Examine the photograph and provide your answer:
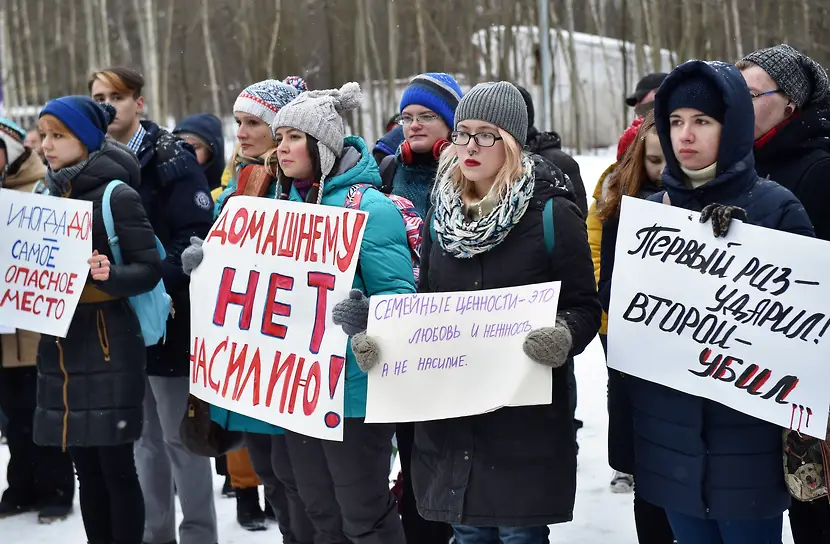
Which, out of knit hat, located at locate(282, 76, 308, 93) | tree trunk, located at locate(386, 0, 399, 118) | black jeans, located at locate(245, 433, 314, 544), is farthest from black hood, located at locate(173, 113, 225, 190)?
tree trunk, located at locate(386, 0, 399, 118)

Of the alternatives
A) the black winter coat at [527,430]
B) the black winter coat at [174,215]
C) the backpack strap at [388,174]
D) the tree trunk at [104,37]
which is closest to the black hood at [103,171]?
the black winter coat at [174,215]

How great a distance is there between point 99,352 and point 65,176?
73 cm

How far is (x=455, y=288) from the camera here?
3000 millimetres

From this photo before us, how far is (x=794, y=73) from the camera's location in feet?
10.9

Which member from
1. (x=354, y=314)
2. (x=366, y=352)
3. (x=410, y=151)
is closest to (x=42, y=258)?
(x=410, y=151)

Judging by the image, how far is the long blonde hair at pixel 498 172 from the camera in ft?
9.61

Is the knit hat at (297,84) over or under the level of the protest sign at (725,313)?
over

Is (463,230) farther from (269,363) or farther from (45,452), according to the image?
(45,452)

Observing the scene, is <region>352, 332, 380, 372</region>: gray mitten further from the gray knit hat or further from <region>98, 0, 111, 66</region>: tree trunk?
<region>98, 0, 111, 66</region>: tree trunk

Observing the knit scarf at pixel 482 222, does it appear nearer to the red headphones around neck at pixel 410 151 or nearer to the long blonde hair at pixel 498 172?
the long blonde hair at pixel 498 172

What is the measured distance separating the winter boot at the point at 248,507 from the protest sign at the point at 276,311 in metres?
1.57

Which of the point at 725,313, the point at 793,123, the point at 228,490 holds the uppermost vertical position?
the point at 793,123

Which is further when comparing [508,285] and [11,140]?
[11,140]

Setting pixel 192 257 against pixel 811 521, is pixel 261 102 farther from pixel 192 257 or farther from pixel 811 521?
pixel 811 521
